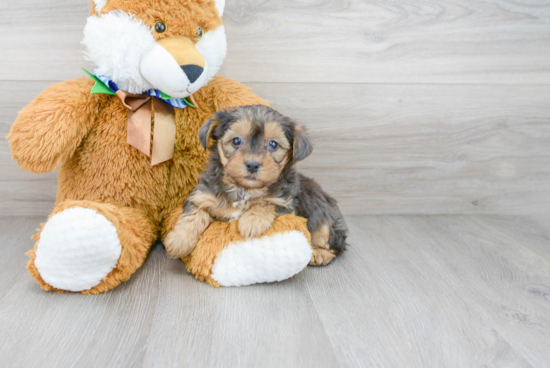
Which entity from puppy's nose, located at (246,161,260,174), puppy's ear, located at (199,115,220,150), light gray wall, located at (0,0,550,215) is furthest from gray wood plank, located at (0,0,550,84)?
puppy's nose, located at (246,161,260,174)

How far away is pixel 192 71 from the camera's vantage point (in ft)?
5.12

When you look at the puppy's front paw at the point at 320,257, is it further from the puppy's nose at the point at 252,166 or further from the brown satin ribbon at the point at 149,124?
the brown satin ribbon at the point at 149,124

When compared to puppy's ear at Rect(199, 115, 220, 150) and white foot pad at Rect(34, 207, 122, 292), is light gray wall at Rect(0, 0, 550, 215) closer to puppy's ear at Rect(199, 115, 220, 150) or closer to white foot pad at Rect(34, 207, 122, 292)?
puppy's ear at Rect(199, 115, 220, 150)

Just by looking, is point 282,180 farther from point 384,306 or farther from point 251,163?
point 384,306

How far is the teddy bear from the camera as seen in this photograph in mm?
1446

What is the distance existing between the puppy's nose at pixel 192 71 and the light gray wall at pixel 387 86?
650 mm

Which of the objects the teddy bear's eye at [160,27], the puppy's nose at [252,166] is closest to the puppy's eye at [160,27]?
the teddy bear's eye at [160,27]

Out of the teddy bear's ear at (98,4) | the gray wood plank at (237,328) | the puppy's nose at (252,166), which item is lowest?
the gray wood plank at (237,328)

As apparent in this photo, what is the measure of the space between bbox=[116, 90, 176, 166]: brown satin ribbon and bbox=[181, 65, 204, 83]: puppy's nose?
23cm

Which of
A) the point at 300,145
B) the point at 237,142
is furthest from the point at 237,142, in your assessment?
the point at 300,145

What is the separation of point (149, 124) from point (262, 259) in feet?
2.31

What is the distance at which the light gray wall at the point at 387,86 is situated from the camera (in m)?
2.11

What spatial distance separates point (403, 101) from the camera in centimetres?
239

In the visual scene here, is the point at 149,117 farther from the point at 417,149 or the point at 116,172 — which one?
the point at 417,149
